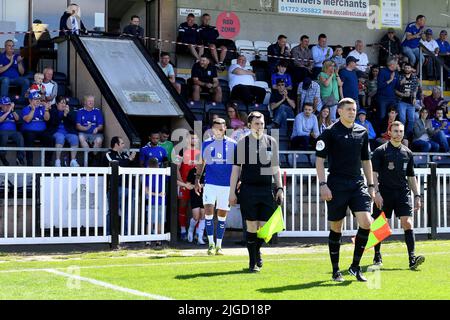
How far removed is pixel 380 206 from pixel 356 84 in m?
11.0

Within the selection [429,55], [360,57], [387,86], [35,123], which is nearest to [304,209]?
[35,123]

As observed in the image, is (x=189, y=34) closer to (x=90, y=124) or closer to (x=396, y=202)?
(x=90, y=124)

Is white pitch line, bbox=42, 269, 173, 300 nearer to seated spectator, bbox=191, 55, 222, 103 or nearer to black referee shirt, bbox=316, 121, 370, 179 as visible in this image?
black referee shirt, bbox=316, 121, 370, 179

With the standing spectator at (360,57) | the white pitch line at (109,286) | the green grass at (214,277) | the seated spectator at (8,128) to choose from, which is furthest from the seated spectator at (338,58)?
the white pitch line at (109,286)

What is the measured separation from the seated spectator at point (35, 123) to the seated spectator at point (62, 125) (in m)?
0.12

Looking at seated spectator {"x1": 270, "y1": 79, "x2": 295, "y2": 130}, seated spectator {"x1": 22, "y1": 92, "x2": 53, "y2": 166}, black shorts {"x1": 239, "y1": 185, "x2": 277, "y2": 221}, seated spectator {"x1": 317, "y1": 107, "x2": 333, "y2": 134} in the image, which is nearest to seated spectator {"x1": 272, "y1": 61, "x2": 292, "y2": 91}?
seated spectator {"x1": 270, "y1": 79, "x2": 295, "y2": 130}

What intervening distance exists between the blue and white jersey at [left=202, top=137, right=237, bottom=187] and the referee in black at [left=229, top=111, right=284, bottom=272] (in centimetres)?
239

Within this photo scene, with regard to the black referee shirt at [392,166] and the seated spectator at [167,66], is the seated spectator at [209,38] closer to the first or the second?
the seated spectator at [167,66]

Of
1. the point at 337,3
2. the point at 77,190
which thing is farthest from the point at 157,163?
the point at 337,3

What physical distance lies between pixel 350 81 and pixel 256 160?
36.9 feet

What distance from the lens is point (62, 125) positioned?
61.0 feet

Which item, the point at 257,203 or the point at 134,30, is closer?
the point at 257,203
